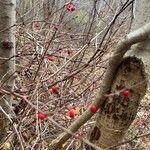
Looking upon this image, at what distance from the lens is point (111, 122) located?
2146 mm

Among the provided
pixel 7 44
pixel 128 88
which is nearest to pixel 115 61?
pixel 128 88

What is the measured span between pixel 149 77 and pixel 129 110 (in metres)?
0.21

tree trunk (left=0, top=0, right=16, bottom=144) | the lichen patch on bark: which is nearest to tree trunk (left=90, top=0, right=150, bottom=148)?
the lichen patch on bark

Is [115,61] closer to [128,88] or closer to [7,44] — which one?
[128,88]

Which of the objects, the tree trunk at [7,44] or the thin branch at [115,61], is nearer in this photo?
the thin branch at [115,61]

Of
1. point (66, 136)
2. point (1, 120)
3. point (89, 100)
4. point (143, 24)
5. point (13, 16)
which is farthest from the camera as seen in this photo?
point (89, 100)

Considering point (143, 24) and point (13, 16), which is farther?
point (13, 16)

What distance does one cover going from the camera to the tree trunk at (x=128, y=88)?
1974mm

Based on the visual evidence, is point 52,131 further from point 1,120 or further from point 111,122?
point 111,122

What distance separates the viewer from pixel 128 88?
78.7 inches

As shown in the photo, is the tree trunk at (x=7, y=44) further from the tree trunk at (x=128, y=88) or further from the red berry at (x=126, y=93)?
the red berry at (x=126, y=93)

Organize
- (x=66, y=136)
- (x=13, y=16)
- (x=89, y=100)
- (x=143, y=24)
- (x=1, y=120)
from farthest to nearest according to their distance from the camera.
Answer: (x=89, y=100)
(x=1, y=120)
(x=13, y=16)
(x=66, y=136)
(x=143, y=24)

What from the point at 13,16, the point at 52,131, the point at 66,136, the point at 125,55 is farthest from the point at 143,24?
the point at 52,131

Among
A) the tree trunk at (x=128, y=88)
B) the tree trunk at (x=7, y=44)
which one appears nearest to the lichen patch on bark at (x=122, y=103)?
the tree trunk at (x=128, y=88)
